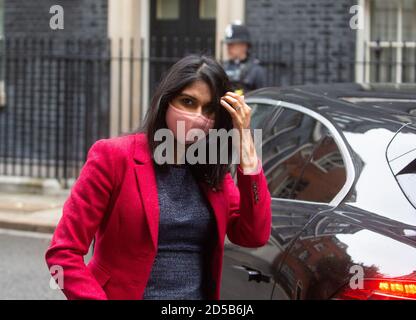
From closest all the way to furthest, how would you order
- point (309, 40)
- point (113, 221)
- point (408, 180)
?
point (113, 221) < point (408, 180) < point (309, 40)

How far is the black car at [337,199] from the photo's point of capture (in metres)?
2.81

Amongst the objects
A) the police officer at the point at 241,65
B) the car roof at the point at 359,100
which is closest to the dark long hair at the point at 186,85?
the car roof at the point at 359,100

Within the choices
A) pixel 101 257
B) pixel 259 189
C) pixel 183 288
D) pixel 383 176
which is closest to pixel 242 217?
pixel 259 189

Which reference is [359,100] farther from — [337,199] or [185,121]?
[185,121]

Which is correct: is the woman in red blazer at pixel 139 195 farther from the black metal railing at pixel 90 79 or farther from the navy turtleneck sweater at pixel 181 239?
the black metal railing at pixel 90 79

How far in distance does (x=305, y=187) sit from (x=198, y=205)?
3.34 ft

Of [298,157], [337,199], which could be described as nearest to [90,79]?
[298,157]

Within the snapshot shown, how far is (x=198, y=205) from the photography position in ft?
8.82

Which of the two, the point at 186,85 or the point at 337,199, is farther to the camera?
the point at 337,199

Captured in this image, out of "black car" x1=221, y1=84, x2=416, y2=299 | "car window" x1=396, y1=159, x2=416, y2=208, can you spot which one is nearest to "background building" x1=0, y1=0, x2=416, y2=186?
"black car" x1=221, y1=84, x2=416, y2=299

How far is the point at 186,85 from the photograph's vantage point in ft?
8.46

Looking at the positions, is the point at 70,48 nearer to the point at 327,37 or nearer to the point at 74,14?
the point at 74,14

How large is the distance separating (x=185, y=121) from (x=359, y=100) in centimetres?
144

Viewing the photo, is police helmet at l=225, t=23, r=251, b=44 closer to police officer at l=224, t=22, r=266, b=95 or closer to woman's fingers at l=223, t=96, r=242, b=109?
police officer at l=224, t=22, r=266, b=95
